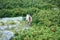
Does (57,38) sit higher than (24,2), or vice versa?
(24,2)

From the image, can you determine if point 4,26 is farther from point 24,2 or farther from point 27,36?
point 24,2

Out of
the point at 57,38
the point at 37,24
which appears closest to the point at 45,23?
the point at 37,24

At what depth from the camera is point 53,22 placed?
13031mm

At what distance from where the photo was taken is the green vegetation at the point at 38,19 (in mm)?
10587

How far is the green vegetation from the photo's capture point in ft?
34.7

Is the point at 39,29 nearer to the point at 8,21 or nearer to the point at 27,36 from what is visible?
the point at 27,36

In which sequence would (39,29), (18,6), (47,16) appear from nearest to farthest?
(39,29), (47,16), (18,6)

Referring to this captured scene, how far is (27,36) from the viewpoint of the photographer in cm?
1048

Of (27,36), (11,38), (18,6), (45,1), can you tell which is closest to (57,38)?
(27,36)

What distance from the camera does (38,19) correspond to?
13.2 meters

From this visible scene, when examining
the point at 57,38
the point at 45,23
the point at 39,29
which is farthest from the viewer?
the point at 45,23

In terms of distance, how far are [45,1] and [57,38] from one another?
977cm

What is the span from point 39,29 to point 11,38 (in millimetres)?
1832

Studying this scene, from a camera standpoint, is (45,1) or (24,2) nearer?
(24,2)
